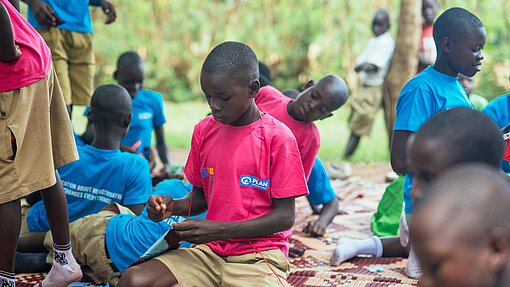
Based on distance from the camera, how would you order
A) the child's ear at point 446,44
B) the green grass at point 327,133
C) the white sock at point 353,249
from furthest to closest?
the green grass at point 327,133, the white sock at point 353,249, the child's ear at point 446,44

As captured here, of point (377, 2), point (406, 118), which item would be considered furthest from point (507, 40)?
point (406, 118)

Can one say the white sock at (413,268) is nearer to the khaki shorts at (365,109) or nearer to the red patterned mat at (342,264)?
the red patterned mat at (342,264)

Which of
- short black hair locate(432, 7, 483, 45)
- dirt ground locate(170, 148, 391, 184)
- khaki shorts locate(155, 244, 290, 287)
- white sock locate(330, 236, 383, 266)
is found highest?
short black hair locate(432, 7, 483, 45)

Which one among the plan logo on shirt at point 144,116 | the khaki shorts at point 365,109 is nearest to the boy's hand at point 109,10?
the plan logo on shirt at point 144,116

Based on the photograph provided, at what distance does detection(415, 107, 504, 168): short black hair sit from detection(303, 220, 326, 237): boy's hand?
87.6 inches

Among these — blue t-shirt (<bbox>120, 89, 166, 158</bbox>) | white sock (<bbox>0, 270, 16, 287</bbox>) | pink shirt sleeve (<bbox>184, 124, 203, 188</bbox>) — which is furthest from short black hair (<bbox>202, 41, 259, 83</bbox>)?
blue t-shirt (<bbox>120, 89, 166, 158</bbox>)

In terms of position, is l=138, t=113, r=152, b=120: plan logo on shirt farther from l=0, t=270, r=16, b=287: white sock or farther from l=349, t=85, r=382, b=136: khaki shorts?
l=349, t=85, r=382, b=136: khaki shorts

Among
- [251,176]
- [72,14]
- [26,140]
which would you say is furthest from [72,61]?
[251,176]

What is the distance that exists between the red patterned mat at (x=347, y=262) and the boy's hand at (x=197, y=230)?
31.7 inches

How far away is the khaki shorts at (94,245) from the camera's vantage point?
9.30 ft

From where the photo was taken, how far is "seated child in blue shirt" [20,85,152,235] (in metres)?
3.15

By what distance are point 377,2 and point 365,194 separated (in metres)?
7.91

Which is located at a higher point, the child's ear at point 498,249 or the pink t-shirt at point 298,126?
the child's ear at point 498,249

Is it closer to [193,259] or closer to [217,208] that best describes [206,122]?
[217,208]
